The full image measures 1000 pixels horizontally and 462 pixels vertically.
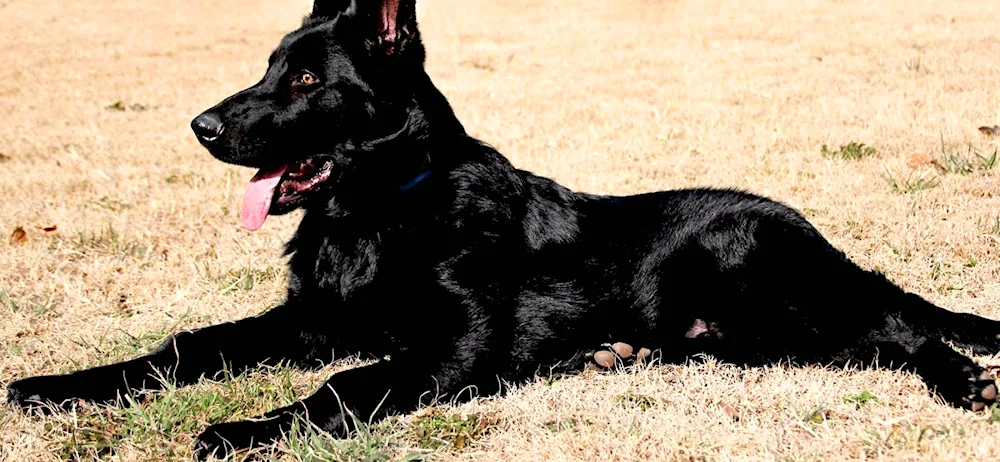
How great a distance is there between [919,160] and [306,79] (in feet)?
15.1

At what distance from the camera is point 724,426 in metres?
2.84

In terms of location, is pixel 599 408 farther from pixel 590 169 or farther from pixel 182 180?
pixel 182 180

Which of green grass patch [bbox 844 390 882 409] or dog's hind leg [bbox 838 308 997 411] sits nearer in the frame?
dog's hind leg [bbox 838 308 997 411]

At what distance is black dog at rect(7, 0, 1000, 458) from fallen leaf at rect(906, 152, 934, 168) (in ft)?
9.63

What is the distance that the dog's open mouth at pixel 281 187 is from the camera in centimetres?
316

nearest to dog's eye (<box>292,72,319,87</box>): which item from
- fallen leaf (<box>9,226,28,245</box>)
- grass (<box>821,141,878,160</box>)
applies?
fallen leaf (<box>9,226,28,245</box>)

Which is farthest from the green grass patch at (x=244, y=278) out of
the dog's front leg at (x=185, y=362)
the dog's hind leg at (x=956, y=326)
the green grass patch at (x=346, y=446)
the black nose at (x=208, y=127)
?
the dog's hind leg at (x=956, y=326)

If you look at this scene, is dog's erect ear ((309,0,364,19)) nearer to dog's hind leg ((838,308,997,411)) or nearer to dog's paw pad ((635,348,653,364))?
dog's paw pad ((635,348,653,364))

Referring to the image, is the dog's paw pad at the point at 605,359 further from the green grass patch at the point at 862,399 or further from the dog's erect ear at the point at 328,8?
the dog's erect ear at the point at 328,8

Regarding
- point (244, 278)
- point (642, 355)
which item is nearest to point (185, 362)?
point (244, 278)

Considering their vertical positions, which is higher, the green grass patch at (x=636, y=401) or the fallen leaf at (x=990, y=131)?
the fallen leaf at (x=990, y=131)

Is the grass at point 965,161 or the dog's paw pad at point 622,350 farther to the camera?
the grass at point 965,161

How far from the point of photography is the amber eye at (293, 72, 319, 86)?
3232 mm

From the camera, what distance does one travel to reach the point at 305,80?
325 cm
